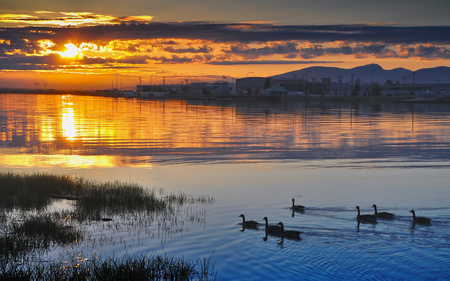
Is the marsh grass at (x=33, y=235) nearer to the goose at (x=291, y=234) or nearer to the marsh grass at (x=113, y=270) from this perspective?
the marsh grass at (x=113, y=270)

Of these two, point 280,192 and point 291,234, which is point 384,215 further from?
point 280,192

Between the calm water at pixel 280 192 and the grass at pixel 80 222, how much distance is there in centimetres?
66

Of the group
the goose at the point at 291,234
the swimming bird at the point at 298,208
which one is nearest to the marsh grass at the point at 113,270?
the goose at the point at 291,234

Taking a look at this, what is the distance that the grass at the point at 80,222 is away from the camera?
13172 mm

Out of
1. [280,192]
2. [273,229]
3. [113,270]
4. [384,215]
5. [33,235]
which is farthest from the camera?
[280,192]

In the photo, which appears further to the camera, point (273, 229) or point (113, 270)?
point (273, 229)

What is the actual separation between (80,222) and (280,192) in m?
11.0

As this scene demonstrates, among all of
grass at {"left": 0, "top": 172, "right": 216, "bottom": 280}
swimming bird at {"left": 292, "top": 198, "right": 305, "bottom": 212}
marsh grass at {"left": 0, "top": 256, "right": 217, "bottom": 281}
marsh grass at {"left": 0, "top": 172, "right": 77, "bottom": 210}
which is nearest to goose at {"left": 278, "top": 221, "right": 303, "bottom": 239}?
grass at {"left": 0, "top": 172, "right": 216, "bottom": 280}

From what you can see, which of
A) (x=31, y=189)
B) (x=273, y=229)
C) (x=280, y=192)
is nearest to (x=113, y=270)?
(x=273, y=229)

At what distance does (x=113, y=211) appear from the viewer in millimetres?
21031

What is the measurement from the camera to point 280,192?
25.9 metres

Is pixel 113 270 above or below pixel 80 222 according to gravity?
above

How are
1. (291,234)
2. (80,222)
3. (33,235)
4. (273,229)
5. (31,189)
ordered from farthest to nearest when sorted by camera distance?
(31,189), (80,222), (273,229), (291,234), (33,235)

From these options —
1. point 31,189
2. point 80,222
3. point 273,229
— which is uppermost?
point 31,189
